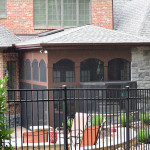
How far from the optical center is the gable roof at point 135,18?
17.8 metres

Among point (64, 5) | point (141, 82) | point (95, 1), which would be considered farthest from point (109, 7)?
point (141, 82)

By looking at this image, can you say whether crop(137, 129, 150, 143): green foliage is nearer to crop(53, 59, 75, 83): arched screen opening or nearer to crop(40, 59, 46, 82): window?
crop(53, 59, 75, 83): arched screen opening

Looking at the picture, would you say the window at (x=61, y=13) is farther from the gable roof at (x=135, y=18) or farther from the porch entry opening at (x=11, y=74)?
the porch entry opening at (x=11, y=74)

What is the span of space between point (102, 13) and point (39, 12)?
10.3ft

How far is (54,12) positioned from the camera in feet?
62.0

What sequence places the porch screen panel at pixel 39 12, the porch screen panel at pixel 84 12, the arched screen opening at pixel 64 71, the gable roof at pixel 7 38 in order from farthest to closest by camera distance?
the porch screen panel at pixel 84 12 → the porch screen panel at pixel 39 12 → the gable roof at pixel 7 38 → the arched screen opening at pixel 64 71

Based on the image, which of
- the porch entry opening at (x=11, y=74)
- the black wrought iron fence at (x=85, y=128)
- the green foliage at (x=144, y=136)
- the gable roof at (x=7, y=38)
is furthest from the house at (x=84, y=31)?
the green foliage at (x=144, y=136)

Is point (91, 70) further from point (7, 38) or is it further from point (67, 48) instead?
point (7, 38)

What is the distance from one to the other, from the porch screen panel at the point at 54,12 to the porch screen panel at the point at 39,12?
0.96ft

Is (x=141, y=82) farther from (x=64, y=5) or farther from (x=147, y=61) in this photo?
(x=64, y=5)

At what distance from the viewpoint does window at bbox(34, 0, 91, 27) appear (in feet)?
61.9

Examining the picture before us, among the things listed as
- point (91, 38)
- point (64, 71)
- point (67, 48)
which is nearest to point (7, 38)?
point (67, 48)

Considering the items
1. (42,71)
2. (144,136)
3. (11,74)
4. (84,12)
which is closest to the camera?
(144,136)

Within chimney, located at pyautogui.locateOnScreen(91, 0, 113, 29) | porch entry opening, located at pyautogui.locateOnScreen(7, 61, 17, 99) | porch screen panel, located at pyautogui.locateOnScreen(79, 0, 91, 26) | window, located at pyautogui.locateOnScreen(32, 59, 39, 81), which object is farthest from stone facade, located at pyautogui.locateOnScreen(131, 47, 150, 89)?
porch entry opening, located at pyautogui.locateOnScreen(7, 61, 17, 99)
